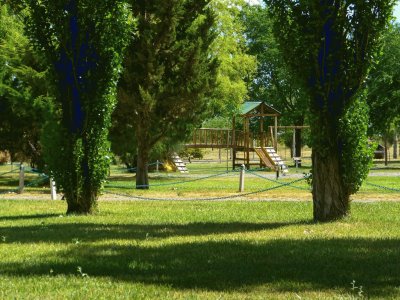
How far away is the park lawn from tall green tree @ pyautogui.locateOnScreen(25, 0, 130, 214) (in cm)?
123

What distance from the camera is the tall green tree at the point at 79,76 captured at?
14219 millimetres

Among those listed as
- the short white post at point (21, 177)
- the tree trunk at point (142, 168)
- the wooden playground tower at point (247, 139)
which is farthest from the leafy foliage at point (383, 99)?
the short white post at point (21, 177)

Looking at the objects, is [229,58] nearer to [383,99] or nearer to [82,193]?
[383,99]

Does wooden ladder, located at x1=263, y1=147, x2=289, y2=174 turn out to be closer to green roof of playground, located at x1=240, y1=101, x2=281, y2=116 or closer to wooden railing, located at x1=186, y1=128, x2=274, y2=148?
wooden railing, located at x1=186, y1=128, x2=274, y2=148

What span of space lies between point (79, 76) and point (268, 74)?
52.0 metres

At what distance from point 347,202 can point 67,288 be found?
743 centimetres

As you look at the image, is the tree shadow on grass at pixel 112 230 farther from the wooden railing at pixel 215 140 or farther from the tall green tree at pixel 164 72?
the wooden railing at pixel 215 140

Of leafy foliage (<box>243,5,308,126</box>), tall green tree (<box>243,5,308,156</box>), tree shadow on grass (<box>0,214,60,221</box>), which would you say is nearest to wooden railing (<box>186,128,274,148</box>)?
leafy foliage (<box>243,5,308,126</box>)

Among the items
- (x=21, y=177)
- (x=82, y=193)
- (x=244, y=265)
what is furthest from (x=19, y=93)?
(x=244, y=265)

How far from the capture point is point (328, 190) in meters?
12.3

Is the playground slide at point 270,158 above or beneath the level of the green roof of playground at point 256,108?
beneath

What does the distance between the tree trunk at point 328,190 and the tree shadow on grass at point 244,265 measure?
2.81 m

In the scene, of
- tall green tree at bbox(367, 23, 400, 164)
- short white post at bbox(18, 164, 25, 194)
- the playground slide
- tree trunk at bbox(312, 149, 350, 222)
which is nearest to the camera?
tree trunk at bbox(312, 149, 350, 222)

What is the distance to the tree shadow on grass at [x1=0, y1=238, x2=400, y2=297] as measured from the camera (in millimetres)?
6504
